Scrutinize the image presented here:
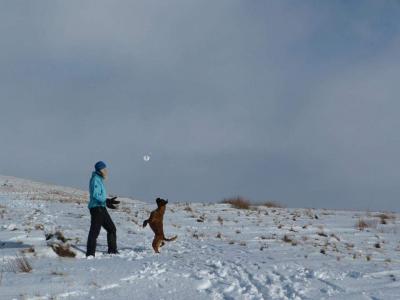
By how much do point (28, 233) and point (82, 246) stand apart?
2.00 metres

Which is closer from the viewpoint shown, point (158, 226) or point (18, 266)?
point (18, 266)

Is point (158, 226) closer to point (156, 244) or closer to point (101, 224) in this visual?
point (156, 244)

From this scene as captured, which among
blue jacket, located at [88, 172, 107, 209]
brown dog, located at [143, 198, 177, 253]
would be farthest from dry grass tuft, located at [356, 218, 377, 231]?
blue jacket, located at [88, 172, 107, 209]

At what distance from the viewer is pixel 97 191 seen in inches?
430

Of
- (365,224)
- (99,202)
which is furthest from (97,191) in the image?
(365,224)

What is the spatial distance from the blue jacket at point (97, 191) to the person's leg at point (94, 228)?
126 mm

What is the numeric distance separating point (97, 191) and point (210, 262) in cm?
289

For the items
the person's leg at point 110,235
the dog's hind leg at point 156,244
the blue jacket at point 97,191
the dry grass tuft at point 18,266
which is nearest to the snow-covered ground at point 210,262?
the dry grass tuft at point 18,266

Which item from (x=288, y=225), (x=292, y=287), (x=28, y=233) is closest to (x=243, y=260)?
(x=292, y=287)

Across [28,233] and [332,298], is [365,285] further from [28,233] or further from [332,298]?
[28,233]

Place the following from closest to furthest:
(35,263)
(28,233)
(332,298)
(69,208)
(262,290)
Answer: (332,298) < (262,290) < (35,263) < (28,233) < (69,208)

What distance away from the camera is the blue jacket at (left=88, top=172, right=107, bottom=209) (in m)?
10.9

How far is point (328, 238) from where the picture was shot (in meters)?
14.1

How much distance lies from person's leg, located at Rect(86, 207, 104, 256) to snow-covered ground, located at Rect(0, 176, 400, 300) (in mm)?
223
